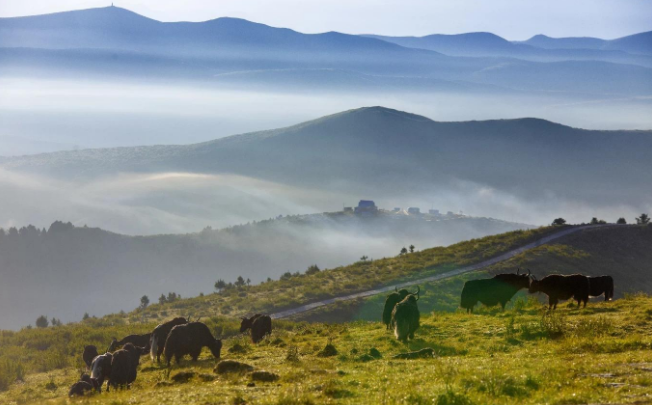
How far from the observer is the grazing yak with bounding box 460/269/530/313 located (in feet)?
80.2

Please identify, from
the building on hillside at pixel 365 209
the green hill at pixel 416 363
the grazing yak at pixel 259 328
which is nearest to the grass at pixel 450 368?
the green hill at pixel 416 363

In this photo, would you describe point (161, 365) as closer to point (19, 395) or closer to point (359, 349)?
point (19, 395)

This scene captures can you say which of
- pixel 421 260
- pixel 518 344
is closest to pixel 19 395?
pixel 518 344

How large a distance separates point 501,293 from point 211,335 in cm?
1123

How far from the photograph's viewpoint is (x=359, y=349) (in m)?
19.0

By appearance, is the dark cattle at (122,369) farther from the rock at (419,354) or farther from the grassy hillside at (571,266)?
the grassy hillside at (571,266)

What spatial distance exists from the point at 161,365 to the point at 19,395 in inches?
160

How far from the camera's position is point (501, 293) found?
24703 mm

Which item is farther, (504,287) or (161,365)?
(504,287)

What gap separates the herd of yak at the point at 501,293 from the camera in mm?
20031

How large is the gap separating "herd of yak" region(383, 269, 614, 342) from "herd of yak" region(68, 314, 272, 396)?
5.74 meters

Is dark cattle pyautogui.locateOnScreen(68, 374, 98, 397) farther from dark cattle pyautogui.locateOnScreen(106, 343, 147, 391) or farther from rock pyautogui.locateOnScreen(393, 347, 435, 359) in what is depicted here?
rock pyautogui.locateOnScreen(393, 347, 435, 359)

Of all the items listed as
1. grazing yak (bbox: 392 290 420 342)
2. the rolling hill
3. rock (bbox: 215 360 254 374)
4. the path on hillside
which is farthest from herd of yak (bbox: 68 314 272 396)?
the rolling hill

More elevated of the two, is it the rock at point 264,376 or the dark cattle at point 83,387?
the rock at point 264,376
